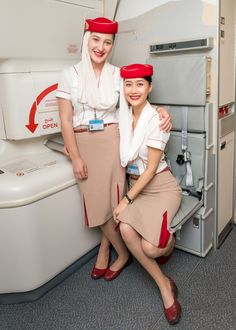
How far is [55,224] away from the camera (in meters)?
1.87

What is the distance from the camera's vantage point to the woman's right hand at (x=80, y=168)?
71.5 inches

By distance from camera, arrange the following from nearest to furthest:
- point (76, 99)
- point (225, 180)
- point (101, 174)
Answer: point (76, 99), point (101, 174), point (225, 180)

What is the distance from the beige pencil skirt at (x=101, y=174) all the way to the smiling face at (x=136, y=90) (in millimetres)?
221

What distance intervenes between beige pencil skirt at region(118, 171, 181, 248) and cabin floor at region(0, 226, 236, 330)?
40 cm

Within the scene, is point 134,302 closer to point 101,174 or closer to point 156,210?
point 156,210

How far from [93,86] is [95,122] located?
20cm

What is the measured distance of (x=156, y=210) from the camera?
1.70 meters

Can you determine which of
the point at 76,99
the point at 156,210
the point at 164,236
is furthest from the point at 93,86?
the point at 164,236

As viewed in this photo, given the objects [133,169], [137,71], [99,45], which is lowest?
[133,169]

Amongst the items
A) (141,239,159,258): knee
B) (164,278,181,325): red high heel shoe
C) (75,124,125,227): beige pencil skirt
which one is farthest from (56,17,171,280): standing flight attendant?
(164,278,181,325): red high heel shoe

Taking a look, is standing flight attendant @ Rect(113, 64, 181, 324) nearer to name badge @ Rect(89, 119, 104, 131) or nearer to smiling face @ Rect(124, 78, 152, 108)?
smiling face @ Rect(124, 78, 152, 108)

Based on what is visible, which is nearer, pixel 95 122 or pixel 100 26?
pixel 100 26

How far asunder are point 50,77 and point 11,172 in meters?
0.65

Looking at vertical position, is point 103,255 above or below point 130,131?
below
